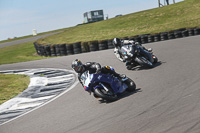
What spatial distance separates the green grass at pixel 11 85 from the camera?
455 inches

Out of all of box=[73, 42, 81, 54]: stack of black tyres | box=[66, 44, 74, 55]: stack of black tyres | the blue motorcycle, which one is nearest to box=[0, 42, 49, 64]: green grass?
box=[66, 44, 74, 55]: stack of black tyres

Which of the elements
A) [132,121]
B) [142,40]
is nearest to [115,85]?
[132,121]

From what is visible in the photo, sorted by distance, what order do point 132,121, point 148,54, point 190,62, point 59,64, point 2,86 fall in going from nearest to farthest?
point 132,121
point 190,62
point 148,54
point 2,86
point 59,64

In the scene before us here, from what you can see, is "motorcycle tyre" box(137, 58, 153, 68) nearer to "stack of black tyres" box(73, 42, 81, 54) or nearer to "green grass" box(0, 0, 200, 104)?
"stack of black tyres" box(73, 42, 81, 54)

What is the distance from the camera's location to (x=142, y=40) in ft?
67.6

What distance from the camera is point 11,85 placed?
43.8ft

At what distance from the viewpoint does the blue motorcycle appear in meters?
7.67

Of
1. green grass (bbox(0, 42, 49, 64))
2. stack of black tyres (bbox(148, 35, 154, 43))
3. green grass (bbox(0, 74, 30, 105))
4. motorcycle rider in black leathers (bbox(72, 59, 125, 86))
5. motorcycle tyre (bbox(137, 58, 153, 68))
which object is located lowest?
green grass (bbox(0, 74, 30, 105))

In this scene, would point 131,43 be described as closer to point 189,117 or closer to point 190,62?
point 190,62

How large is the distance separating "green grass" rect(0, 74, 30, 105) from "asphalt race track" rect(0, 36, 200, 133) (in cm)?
251

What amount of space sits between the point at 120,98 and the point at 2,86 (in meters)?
7.15

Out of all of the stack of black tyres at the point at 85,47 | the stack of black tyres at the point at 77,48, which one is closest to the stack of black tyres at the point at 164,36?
the stack of black tyres at the point at 85,47

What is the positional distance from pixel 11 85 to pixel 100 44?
8964mm

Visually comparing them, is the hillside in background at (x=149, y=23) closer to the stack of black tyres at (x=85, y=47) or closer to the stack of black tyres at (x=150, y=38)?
the stack of black tyres at (x=150, y=38)
